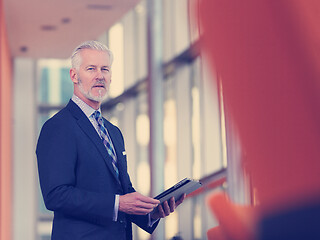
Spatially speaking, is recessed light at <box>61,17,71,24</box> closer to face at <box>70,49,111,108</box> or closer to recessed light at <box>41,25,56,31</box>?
recessed light at <box>41,25,56,31</box>

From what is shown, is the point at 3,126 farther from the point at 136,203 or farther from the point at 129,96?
the point at 136,203

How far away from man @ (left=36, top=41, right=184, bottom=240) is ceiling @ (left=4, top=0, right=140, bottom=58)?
6.12 meters

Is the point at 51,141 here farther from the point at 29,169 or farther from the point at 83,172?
the point at 29,169

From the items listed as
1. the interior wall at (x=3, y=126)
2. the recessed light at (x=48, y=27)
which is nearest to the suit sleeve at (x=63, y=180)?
the interior wall at (x=3, y=126)

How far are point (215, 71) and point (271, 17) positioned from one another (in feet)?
0.20

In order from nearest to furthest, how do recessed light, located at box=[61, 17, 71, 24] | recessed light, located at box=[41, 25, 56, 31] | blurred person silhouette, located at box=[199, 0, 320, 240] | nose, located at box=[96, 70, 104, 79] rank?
1. blurred person silhouette, located at box=[199, 0, 320, 240]
2. nose, located at box=[96, 70, 104, 79]
3. recessed light, located at box=[61, 17, 71, 24]
4. recessed light, located at box=[41, 25, 56, 31]

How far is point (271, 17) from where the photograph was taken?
17.3 inches

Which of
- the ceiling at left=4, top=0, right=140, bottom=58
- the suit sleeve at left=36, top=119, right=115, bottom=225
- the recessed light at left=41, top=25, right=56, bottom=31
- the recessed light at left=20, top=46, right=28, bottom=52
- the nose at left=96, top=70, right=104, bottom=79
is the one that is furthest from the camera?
the recessed light at left=20, top=46, right=28, bottom=52

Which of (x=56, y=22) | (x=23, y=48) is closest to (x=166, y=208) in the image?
(x=56, y=22)

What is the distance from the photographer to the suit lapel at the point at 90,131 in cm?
133

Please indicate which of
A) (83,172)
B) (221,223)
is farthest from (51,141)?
(221,223)

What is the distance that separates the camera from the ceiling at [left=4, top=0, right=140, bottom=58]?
24.4ft

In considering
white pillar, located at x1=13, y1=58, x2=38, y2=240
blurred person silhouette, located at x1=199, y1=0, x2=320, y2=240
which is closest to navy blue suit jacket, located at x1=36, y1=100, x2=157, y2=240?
blurred person silhouette, located at x1=199, y1=0, x2=320, y2=240

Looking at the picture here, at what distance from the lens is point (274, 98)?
17.6 inches
